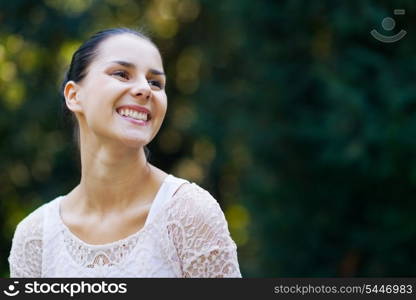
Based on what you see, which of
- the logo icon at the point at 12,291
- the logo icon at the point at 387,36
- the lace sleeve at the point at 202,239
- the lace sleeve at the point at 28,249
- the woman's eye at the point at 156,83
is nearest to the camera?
the lace sleeve at the point at 202,239

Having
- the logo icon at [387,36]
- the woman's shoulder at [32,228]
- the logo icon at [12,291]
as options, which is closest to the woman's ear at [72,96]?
the woman's shoulder at [32,228]

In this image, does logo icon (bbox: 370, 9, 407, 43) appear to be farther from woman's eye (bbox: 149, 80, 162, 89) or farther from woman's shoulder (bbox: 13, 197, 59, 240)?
woman's shoulder (bbox: 13, 197, 59, 240)

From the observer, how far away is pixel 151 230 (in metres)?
2.66

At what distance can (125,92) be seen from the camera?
104 inches

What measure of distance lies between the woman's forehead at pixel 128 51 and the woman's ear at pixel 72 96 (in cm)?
15

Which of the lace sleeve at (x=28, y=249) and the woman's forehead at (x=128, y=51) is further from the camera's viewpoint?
the lace sleeve at (x=28, y=249)

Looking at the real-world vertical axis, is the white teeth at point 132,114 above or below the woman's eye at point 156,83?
below

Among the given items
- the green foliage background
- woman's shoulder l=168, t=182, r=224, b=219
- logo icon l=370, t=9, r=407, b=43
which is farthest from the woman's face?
logo icon l=370, t=9, r=407, b=43

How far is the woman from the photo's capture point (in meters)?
2.62

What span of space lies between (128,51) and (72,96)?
0.30 metres

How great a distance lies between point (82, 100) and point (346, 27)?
185 inches

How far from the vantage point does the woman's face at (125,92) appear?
2639mm

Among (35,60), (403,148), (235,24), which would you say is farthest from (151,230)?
(35,60)

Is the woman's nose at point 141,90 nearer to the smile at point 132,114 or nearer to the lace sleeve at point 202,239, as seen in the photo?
the smile at point 132,114
